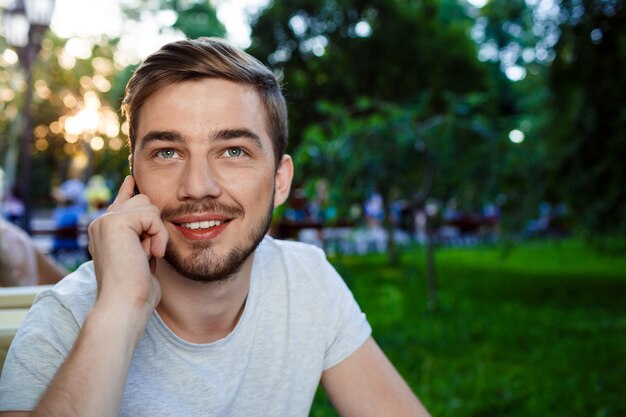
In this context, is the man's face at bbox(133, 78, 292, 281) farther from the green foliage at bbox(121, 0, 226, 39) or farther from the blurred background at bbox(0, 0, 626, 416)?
the green foliage at bbox(121, 0, 226, 39)

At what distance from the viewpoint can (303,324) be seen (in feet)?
5.58

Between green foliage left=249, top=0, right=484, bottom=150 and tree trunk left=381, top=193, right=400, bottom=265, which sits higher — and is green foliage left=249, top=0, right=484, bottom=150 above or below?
above

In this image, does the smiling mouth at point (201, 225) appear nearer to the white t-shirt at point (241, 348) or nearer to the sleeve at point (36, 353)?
the white t-shirt at point (241, 348)

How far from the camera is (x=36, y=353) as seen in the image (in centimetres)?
126

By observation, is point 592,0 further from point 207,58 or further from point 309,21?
point 309,21

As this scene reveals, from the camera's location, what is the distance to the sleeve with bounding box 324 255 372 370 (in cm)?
171

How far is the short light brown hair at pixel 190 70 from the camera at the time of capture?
1568mm

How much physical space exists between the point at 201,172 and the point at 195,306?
1.21 feet

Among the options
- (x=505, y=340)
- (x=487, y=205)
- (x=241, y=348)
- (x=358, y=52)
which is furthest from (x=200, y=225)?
(x=358, y=52)

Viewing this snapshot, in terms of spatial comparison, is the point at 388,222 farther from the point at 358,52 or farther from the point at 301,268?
the point at 358,52

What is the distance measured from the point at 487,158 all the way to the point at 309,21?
37.3ft

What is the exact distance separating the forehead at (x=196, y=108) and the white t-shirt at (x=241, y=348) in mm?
448

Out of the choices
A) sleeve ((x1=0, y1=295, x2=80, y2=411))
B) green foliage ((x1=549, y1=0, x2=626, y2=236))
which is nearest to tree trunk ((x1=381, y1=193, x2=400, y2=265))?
green foliage ((x1=549, y1=0, x2=626, y2=236))

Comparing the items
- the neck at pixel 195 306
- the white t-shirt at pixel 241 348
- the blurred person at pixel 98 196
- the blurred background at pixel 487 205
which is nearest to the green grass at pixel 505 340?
the blurred background at pixel 487 205
